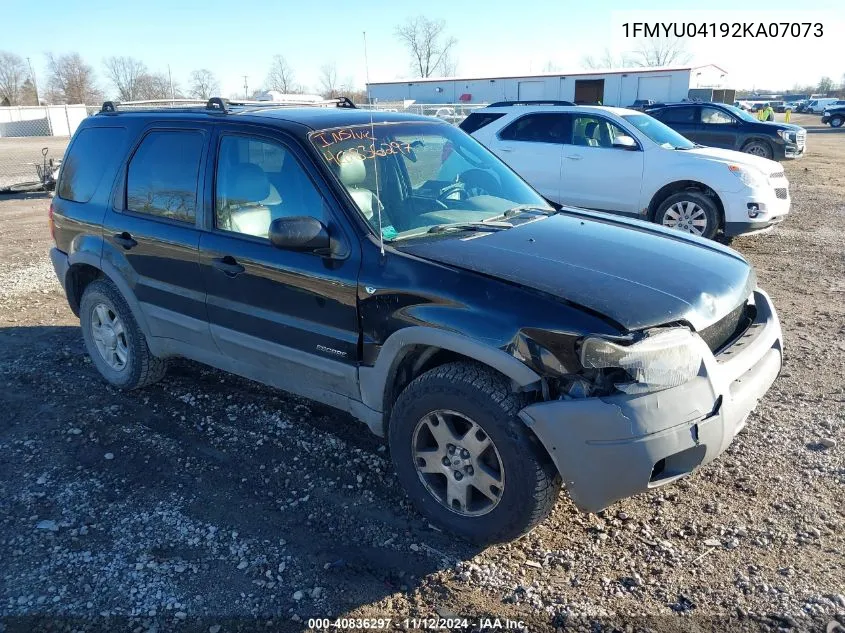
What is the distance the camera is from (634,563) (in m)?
2.91

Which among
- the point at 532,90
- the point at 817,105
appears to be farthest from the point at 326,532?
the point at 817,105

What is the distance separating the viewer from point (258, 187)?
3684mm

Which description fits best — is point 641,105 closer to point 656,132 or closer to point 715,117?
point 715,117

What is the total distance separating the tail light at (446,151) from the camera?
4.05m

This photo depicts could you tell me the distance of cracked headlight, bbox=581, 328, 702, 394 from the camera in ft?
8.20

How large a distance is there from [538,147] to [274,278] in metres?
7.05

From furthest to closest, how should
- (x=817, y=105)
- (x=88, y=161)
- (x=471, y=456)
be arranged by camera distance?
(x=817, y=105)
(x=88, y=161)
(x=471, y=456)

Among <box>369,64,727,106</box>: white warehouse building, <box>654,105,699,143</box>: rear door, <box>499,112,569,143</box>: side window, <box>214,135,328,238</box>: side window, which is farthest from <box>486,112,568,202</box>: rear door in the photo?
<box>369,64,727,106</box>: white warehouse building

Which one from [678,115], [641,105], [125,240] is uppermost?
[641,105]

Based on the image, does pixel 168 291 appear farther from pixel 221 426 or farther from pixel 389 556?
pixel 389 556

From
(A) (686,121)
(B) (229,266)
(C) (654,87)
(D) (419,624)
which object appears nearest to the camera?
(D) (419,624)

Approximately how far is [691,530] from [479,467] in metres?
1.13

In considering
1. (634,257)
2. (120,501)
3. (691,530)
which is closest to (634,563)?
(691,530)

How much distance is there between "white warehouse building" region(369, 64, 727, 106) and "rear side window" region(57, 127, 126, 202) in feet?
92.8
